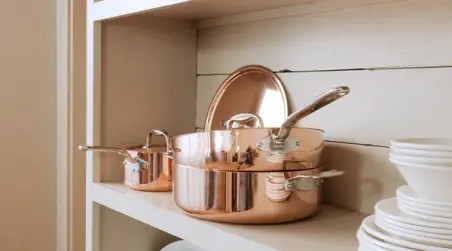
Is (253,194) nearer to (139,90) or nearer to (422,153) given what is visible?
(422,153)

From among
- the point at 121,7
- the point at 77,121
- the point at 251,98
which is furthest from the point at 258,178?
the point at 77,121

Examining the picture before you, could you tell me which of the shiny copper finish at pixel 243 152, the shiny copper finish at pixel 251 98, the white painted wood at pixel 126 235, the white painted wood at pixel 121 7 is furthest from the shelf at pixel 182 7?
the white painted wood at pixel 126 235

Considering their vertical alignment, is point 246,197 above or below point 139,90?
Answer: below

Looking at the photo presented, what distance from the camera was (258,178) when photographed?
0.83 metres

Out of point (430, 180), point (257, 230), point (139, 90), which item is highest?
point (139, 90)

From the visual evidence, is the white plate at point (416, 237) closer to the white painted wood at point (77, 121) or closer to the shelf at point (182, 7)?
the shelf at point (182, 7)

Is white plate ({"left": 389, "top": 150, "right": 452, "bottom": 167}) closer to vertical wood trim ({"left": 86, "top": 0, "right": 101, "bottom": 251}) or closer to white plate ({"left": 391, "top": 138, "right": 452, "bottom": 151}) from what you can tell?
white plate ({"left": 391, "top": 138, "right": 452, "bottom": 151})

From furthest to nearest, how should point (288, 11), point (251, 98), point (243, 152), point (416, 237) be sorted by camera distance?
point (251, 98), point (288, 11), point (243, 152), point (416, 237)

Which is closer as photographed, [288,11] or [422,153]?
[422,153]

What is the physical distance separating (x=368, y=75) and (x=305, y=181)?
224 mm

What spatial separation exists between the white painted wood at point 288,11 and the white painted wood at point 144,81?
9cm

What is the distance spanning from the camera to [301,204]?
2.79 ft

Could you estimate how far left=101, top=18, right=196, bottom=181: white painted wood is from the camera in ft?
4.00

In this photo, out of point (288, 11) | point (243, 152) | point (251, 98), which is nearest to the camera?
point (243, 152)
